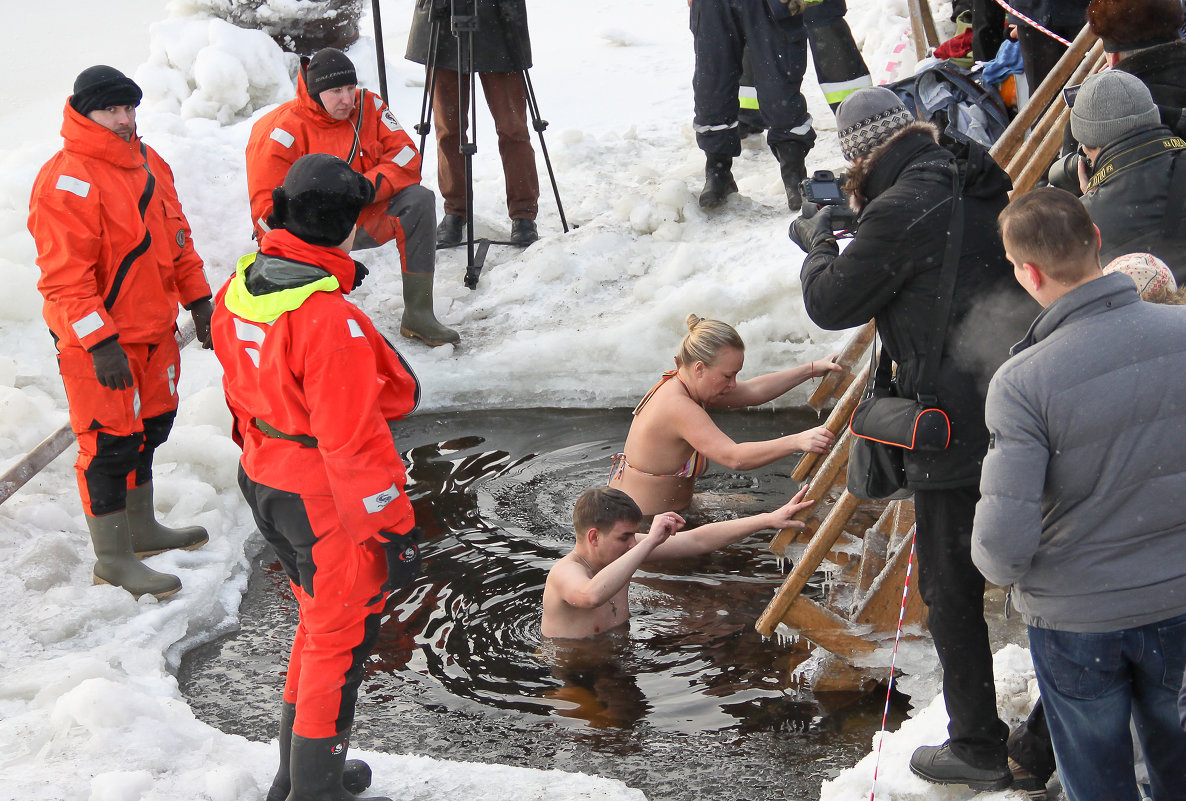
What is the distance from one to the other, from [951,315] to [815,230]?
1.63 ft

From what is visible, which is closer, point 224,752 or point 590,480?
point 224,752

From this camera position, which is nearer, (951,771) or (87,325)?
(951,771)

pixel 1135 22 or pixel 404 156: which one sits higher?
pixel 1135 22

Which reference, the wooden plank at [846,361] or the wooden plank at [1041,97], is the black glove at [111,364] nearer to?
the wooden plank at [846,361]

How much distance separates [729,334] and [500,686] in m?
1.62

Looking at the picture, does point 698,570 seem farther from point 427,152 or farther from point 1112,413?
point 427,152

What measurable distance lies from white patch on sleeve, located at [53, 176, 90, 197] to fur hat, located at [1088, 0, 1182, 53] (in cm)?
346

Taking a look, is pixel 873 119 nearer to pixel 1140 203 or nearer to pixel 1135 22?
pixel 1140 203

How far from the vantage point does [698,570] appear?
14.9 ft

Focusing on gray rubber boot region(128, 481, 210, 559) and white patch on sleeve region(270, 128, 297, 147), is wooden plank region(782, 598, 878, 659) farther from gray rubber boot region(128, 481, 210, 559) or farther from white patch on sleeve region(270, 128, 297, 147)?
white patch on sleeve region(270, 128, 297, 147)

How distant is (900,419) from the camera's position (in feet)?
8.47

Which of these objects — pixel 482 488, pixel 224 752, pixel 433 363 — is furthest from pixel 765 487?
pixel 224 752

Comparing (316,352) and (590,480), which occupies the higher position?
(316,352)

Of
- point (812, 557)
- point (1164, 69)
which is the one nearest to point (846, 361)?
point (812, 557)
